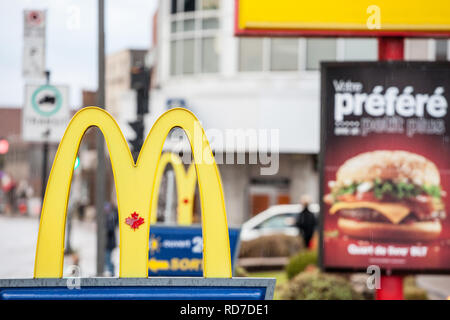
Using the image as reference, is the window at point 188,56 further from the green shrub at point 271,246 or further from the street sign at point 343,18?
the street sign at point 343,18

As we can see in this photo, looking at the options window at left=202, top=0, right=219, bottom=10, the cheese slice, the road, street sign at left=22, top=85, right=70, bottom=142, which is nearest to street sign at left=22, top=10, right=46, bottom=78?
street sign at left=22, top=85, right=70, bottom=142

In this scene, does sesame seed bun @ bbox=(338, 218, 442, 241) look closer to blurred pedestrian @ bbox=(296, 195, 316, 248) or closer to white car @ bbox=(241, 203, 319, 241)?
blurred pedestrian @ bbox=(296, 195, 316, 248)

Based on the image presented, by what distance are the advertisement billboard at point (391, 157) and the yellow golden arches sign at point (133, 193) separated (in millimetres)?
4593

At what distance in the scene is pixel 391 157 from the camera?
31.9 feet

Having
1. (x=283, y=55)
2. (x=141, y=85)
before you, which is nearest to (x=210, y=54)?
(x=283, y=55)

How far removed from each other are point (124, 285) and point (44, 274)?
21.7 inches

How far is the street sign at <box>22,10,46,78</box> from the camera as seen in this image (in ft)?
41.7

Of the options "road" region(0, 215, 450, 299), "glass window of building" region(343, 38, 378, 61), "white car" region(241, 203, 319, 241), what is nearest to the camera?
"road" region(0, 215, 450, 299)

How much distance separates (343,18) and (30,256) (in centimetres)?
1565

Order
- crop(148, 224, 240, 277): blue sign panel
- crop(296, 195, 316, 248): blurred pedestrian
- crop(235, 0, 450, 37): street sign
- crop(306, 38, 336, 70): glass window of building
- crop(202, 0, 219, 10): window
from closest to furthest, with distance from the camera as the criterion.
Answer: crop(235, 0, 450, 37): street sign, crop(148, 224, 240, 277): blue sign panel, crop(296, 195, 316, 248): blurred pedestrian, crop(306, 38, 336, 70): glass window of building, crop(202, 0, 219, 10): window

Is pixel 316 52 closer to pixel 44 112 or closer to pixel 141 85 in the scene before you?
pixel 141 85

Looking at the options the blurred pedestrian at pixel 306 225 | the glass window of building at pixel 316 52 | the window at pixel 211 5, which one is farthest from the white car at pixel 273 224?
the window at pixel 211 5

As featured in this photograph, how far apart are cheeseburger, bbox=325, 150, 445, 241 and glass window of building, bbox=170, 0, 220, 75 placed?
2273cm

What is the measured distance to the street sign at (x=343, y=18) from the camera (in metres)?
9.52
